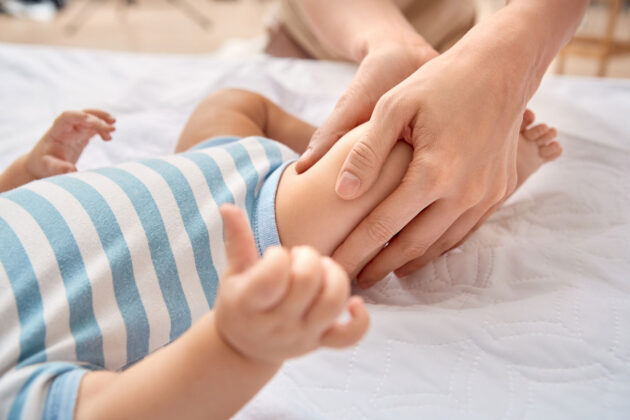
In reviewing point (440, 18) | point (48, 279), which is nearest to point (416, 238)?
point (48, 279)

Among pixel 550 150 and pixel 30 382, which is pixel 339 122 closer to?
pixel 550 150

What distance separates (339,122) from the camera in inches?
25.9

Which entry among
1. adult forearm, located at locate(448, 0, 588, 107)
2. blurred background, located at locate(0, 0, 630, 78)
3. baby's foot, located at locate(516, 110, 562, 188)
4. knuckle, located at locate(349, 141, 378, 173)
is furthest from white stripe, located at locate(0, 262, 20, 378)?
blurred background, located at locate(0, 0, 630, 78)

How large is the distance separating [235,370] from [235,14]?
3.52 meters

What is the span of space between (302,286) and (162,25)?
3.39m

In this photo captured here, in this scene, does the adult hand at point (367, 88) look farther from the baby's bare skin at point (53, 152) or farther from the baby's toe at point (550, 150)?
the baby's bare skin at point (53, 152)

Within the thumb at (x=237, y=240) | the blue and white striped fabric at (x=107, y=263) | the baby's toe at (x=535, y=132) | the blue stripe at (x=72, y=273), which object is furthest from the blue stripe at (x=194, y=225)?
the baby's toe at (x=535, y=132)

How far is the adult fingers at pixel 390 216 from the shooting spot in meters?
0.56

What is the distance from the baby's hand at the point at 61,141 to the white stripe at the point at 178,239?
18 centimetres

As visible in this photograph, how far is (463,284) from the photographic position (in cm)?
64

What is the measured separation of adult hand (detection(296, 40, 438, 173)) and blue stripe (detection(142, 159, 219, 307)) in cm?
13

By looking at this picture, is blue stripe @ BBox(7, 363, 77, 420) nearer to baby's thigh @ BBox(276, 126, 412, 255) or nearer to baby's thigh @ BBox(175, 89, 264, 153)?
baby's thigh @ BBox(276, 126, 412, 255)

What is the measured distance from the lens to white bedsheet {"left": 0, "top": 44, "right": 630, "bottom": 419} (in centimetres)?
49

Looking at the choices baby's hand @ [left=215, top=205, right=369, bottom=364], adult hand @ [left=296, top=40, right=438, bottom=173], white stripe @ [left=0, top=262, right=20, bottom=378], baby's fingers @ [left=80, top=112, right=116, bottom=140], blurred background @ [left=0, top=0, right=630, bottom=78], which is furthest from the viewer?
blurred background @ [left=0, top=0, right=630, bottom=78]
